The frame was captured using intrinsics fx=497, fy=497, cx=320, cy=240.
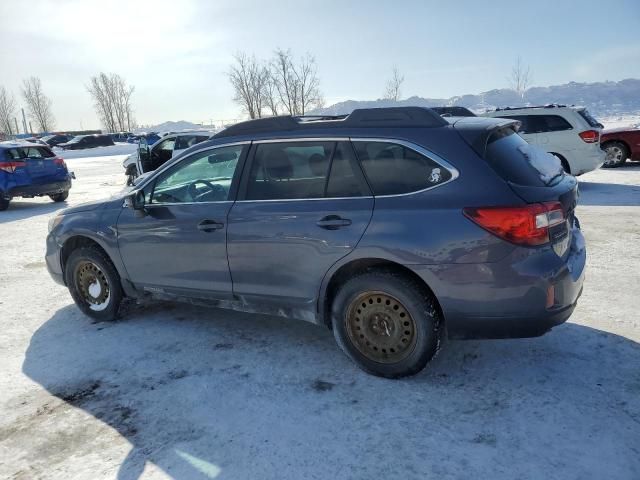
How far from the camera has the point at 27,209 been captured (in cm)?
1262

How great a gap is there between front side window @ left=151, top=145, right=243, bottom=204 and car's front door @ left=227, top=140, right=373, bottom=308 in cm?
21

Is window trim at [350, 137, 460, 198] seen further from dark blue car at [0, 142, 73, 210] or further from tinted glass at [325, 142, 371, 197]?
dark blue car at [0, 142, 73, 210]

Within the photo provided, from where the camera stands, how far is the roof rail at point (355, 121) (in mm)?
3352

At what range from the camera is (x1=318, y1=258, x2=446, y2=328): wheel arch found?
3264mm

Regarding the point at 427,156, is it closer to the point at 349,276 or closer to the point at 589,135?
the point at 349,276

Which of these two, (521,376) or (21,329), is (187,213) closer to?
(21,329)

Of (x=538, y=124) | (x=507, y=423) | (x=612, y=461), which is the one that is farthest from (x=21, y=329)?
(x=538, y=124)

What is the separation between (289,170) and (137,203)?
58.5 inches

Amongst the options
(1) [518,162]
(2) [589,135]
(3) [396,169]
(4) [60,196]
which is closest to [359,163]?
(3) [396,169]

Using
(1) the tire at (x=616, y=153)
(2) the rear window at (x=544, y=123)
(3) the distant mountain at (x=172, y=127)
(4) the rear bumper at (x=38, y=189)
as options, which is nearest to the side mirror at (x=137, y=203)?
(2) the rear window at (x=544, y=123)

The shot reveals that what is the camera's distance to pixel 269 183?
148 inches

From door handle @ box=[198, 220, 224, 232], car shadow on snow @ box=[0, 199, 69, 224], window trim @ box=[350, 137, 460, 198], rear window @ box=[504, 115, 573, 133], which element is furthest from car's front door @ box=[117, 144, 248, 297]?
rear window @ box=[504, 115, 573, 133]

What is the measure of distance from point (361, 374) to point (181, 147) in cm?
1296

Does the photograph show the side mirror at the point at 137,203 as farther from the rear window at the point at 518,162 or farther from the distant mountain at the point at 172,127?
the distant mountain at the point at 172,127
